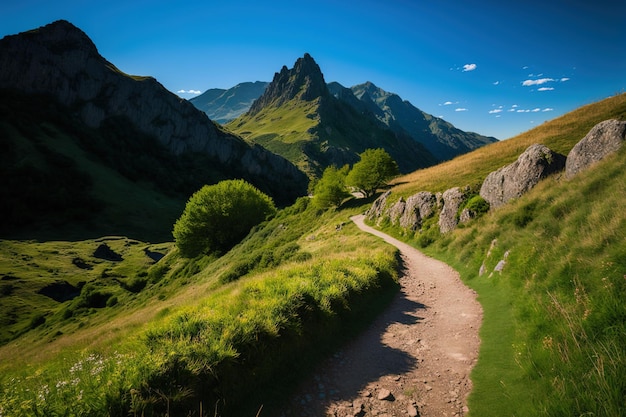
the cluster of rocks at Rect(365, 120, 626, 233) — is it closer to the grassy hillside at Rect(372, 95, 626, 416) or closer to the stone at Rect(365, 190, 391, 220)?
the grassy hillside at Rect(372, 95, 626, 416)

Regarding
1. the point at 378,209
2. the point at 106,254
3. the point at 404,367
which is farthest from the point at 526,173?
the point at 106,254

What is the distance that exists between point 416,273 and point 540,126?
48359 mm

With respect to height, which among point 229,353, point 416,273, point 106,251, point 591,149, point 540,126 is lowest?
point 106,251

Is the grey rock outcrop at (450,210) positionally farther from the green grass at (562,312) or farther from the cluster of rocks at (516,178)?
the green grass at (562,312)

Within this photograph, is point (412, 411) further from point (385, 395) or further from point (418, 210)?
point (418, 210)

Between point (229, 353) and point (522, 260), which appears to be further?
point (522, 260)

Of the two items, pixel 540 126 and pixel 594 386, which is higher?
pixel 540 126

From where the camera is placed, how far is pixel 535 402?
5.80m

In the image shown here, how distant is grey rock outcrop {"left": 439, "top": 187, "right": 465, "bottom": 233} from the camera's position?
26.9 m

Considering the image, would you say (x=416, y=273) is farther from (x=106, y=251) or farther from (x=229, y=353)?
(x=106, y=251)

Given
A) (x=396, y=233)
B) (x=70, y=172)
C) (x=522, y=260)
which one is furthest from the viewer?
(x=70, y=172)

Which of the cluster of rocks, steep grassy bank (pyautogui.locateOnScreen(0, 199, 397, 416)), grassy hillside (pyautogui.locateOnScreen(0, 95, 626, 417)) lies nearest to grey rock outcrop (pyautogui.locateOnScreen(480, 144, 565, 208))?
the cluster of rocks

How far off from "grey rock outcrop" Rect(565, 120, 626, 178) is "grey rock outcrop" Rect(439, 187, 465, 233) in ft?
29.1

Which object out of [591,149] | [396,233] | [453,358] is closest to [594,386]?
[453,358]
